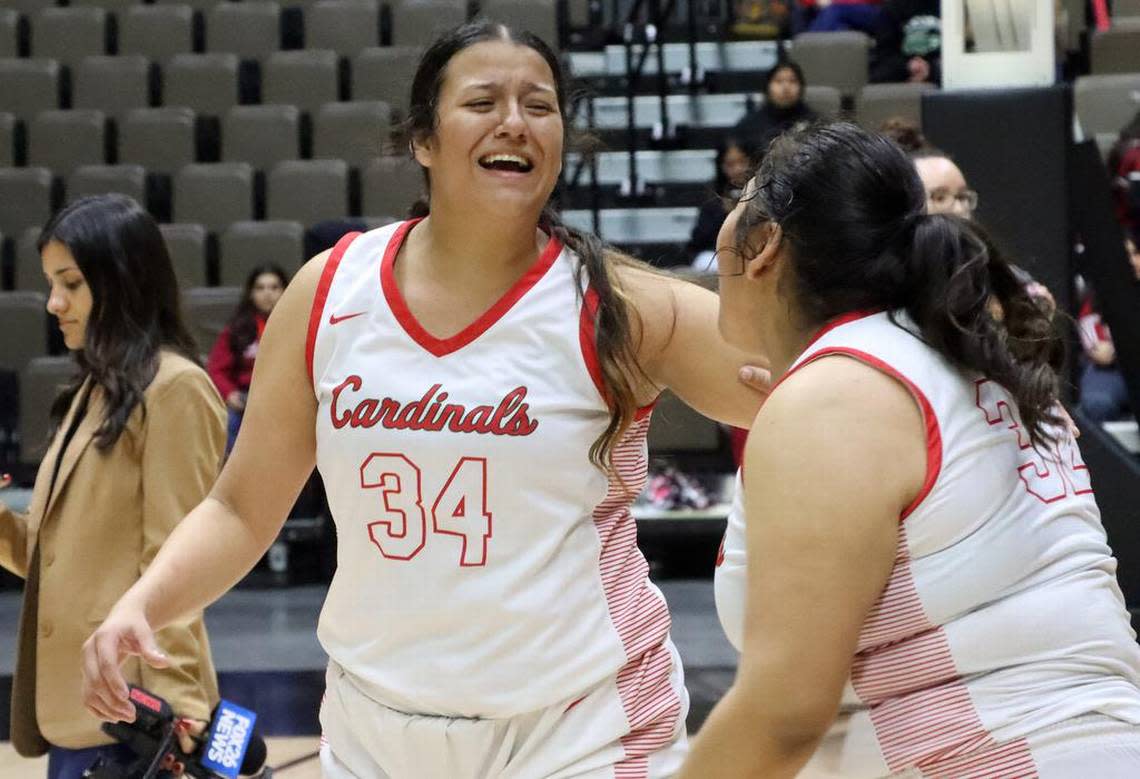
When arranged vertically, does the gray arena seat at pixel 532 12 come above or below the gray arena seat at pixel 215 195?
above

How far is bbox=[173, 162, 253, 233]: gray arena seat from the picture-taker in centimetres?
830

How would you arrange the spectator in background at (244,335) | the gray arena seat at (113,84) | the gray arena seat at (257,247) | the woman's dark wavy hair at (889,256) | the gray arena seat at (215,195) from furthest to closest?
the gray arena seat at (113,84), the gray arena seat at (215,195), the gray arena seat at (257,247), the spectator in background at (244,335), the woman's dark wavy hair at (889,256)

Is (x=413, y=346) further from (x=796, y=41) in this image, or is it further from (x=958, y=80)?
(x=796, y=41)

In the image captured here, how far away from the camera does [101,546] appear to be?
2.92m

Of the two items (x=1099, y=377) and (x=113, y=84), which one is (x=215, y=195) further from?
(x=1099, y=377)

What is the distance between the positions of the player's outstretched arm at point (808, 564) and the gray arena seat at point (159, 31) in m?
8.60

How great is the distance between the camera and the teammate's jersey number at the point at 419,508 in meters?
1.98

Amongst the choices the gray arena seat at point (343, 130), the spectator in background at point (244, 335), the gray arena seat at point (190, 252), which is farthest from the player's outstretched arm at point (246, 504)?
the gray arena seat at point (343, 130)

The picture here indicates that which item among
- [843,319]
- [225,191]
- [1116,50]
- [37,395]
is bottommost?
[37,395]

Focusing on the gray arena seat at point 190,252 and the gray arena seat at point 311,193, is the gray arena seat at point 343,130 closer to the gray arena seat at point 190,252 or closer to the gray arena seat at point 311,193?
the gray arena seat at point 311,193

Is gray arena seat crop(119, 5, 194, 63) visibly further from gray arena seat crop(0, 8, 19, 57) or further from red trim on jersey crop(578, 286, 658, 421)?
red trim on jersey crop(578, 286, 658, 421)

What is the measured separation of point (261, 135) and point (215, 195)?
55 centimetres

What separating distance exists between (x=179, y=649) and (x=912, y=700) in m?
1.76

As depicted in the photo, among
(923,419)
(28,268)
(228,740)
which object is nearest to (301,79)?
(28,268)
